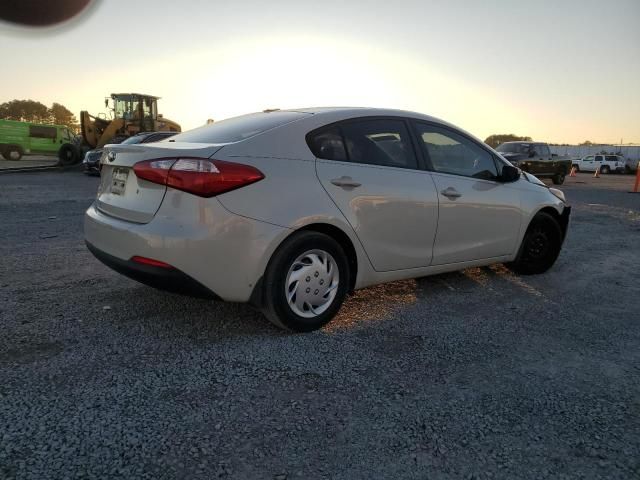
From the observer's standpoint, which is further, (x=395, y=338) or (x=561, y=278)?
(x=561, y=278)

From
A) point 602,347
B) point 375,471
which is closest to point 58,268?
point 375,471

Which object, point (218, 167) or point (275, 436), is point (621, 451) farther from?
point (218, 167)

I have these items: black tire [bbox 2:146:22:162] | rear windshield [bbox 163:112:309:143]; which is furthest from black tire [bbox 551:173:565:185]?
black tire [bbox 2:146:22:162]

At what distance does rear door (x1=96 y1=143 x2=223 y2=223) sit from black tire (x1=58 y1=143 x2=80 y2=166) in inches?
891

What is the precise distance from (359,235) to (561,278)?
2.83 metres

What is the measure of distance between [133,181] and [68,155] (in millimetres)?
23291

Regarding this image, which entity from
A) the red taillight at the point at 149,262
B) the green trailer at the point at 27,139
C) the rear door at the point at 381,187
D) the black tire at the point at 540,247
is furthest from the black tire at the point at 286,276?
the green trailer at the point at 27,139

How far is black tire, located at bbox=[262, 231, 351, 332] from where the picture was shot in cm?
308

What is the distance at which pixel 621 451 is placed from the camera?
2111 mm

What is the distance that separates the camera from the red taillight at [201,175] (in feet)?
9.38

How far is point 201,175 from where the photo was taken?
2863mm

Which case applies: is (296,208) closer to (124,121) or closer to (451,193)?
(451,193)

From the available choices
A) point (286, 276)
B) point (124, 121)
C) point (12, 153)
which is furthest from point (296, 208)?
point (12, 153)

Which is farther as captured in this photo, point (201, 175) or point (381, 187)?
point (381, 187)
